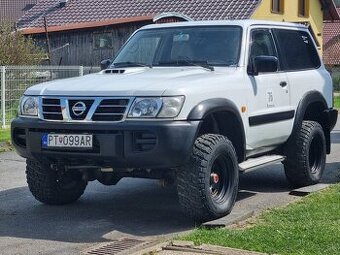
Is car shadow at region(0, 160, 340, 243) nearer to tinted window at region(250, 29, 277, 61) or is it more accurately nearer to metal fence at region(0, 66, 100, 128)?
tinted window at region(250, 29, 277, 61)

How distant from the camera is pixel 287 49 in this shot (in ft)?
28.5

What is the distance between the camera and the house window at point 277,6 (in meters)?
34.0

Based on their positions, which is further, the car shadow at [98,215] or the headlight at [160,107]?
the car shadow at [98,215]

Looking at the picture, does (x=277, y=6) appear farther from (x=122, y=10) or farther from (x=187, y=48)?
(x=187, y=48)

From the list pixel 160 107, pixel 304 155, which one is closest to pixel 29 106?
pixel 160 107

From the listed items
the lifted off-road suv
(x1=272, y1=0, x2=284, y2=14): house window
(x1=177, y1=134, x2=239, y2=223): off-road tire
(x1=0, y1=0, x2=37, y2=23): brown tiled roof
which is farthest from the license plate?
(x1=0, y1=0, x2=37, y2=23): brown tiled roof

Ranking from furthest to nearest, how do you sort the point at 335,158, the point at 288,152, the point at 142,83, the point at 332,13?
1. the point at 332,13
2. the point at 335,158
3. the point at 288,152
4. the point at 142,83

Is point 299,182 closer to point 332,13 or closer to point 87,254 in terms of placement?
point 87,254

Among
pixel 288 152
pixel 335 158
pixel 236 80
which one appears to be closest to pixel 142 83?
pixel 236 80

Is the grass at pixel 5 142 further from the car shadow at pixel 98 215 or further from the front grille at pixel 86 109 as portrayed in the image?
the front grille at pixel 86 109

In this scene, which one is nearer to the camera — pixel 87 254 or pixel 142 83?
pixel 87 254

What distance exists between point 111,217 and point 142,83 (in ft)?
4.78

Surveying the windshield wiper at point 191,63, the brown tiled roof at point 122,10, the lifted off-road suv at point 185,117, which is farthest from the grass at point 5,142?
the brown tiled roof at point 122,10

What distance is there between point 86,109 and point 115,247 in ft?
4.20
